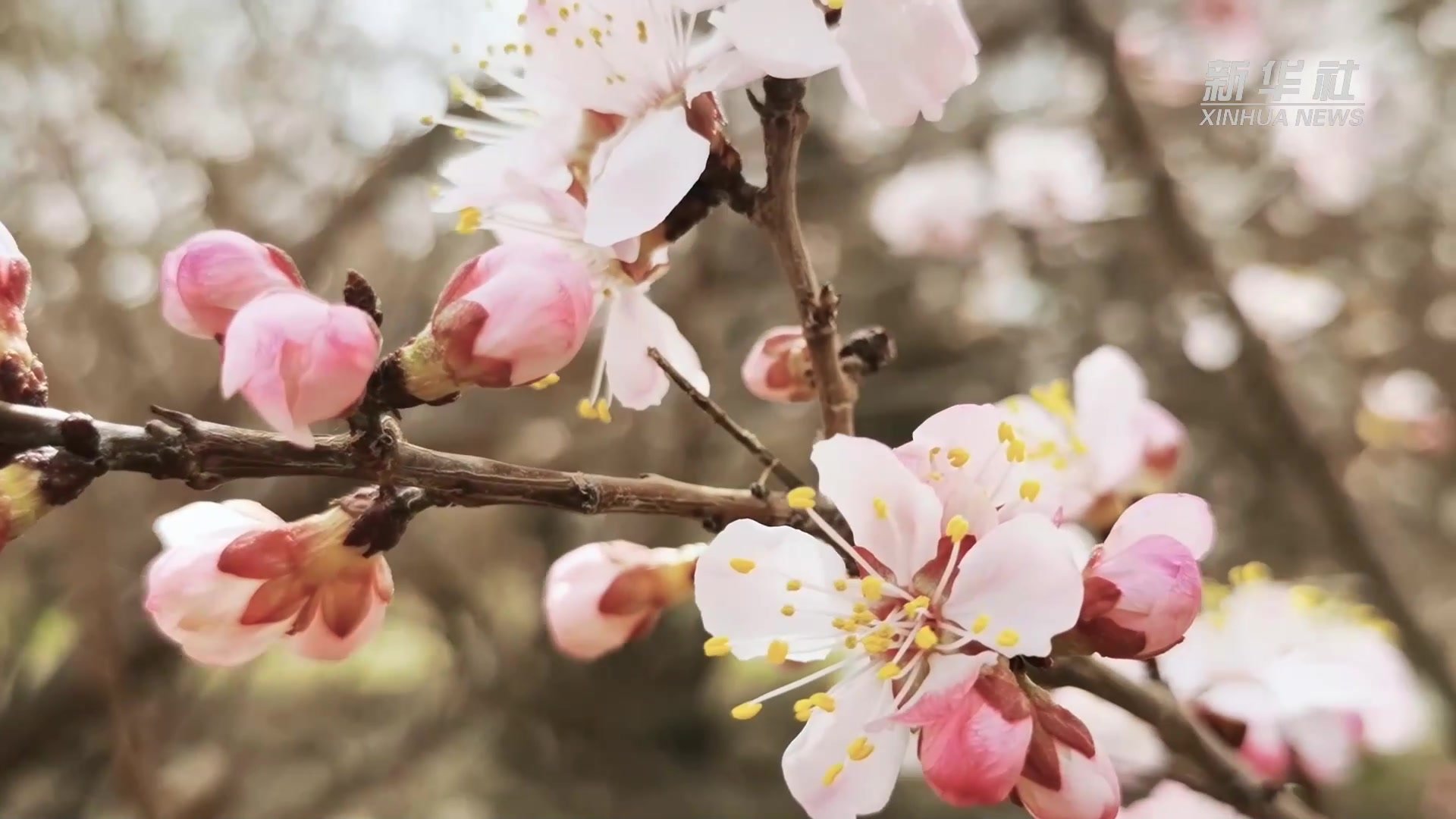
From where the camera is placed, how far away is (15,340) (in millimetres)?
339

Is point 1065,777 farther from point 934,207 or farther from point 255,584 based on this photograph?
point 934,207

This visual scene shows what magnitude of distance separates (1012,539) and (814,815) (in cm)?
13

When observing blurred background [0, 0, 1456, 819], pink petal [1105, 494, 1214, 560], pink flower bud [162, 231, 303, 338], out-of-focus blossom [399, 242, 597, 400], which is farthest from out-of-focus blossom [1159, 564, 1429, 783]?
pink flower bud [162, 231, 303, 338]

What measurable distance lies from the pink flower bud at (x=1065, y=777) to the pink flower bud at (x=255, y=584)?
10.5 inches

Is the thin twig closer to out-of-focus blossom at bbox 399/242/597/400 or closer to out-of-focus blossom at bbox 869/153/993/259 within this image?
out-of-focus blossom at bbox 399/242/597/400

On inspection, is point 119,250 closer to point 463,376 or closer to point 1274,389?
point 463,376

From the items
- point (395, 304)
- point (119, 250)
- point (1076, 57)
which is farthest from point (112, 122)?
point (1076, 57)

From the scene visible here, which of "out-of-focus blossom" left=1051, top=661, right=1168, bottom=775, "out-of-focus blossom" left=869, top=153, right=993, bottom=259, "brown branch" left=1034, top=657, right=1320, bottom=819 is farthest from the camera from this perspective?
"out-of-focus blossom" left=869, top=153, right=993, bottom=259

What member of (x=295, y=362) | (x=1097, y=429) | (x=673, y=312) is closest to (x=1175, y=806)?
(x=1097, y=429)

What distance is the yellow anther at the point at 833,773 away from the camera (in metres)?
0.37

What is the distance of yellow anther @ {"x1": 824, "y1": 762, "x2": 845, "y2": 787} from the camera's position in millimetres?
365

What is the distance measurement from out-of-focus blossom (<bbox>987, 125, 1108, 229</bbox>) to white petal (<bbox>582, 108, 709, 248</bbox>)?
1.29 metres

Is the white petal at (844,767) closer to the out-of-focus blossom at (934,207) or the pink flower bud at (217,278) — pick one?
the pink flower bud at (217,278)

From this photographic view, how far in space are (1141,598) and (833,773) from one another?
0.43ft
